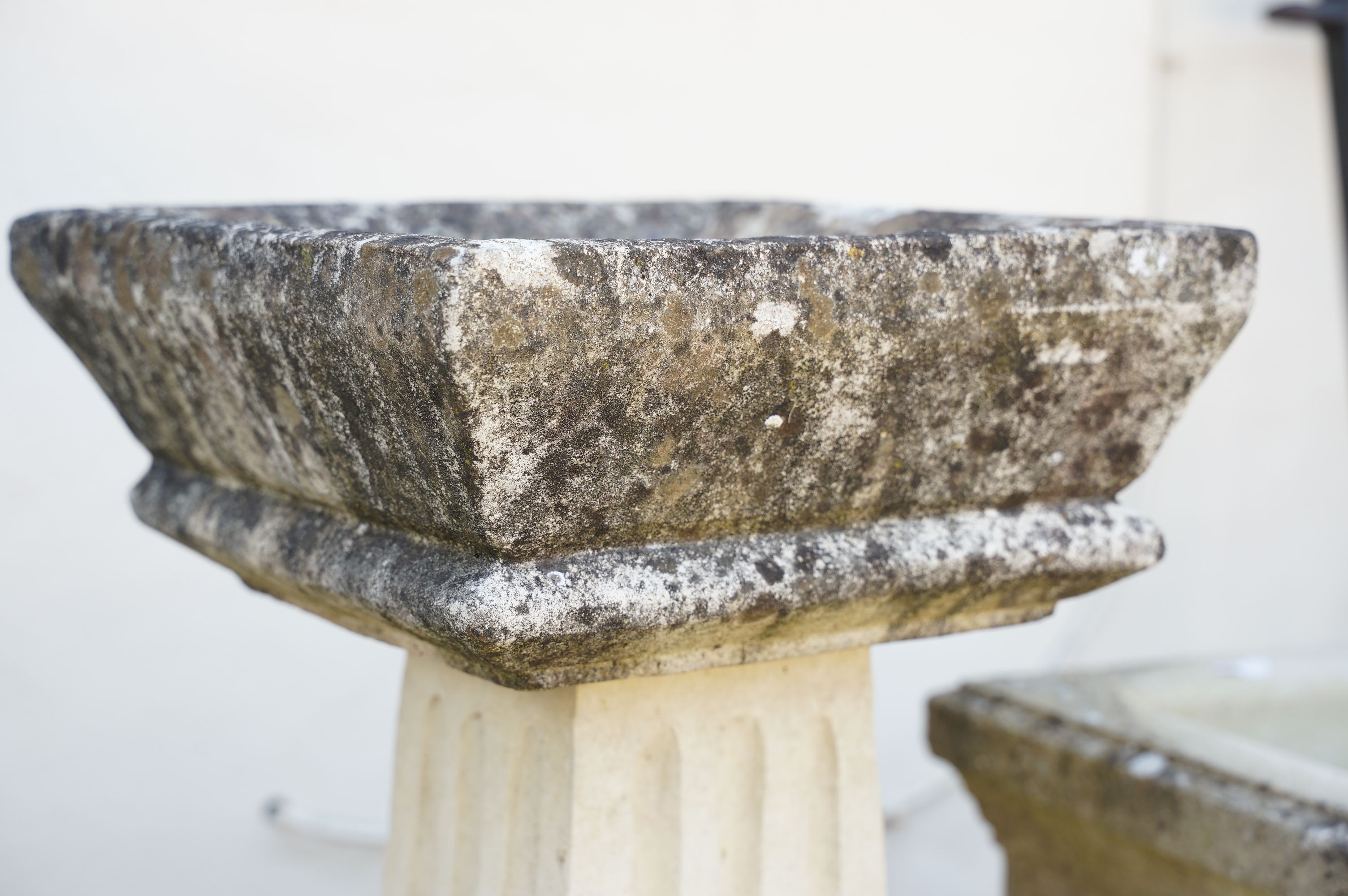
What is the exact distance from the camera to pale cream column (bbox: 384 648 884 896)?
2.91ft

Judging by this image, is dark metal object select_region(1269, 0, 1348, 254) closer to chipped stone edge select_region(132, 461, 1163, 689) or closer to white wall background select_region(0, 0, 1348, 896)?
white wall background select_region(0, 0, 1348, 896)

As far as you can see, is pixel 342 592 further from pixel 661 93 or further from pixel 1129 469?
pixel 661 93

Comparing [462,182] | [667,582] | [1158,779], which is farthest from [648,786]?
[462,182]

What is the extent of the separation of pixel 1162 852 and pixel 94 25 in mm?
1528

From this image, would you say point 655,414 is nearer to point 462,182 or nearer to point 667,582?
point 667,582

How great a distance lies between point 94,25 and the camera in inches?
66.0

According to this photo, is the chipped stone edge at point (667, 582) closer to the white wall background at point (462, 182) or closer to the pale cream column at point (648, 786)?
the pale cream column at point (648, 786)

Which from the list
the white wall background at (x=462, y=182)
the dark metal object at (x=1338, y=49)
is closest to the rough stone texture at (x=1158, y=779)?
the white wall background at (x=462, y=182)

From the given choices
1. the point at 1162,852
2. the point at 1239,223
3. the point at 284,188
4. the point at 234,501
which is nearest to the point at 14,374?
the point at 284,188

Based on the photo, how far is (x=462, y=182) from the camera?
1927 millimetres

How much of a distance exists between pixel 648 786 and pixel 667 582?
254mm

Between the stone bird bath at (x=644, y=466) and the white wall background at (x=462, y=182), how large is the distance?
0.79m

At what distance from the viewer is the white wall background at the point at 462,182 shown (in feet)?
5.68

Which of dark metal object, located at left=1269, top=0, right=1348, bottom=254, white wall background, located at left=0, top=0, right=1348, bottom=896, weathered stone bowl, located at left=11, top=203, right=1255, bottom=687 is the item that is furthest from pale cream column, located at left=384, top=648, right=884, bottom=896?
dark metal object, located at left=1269, top=0, right=1348, bottom=254
